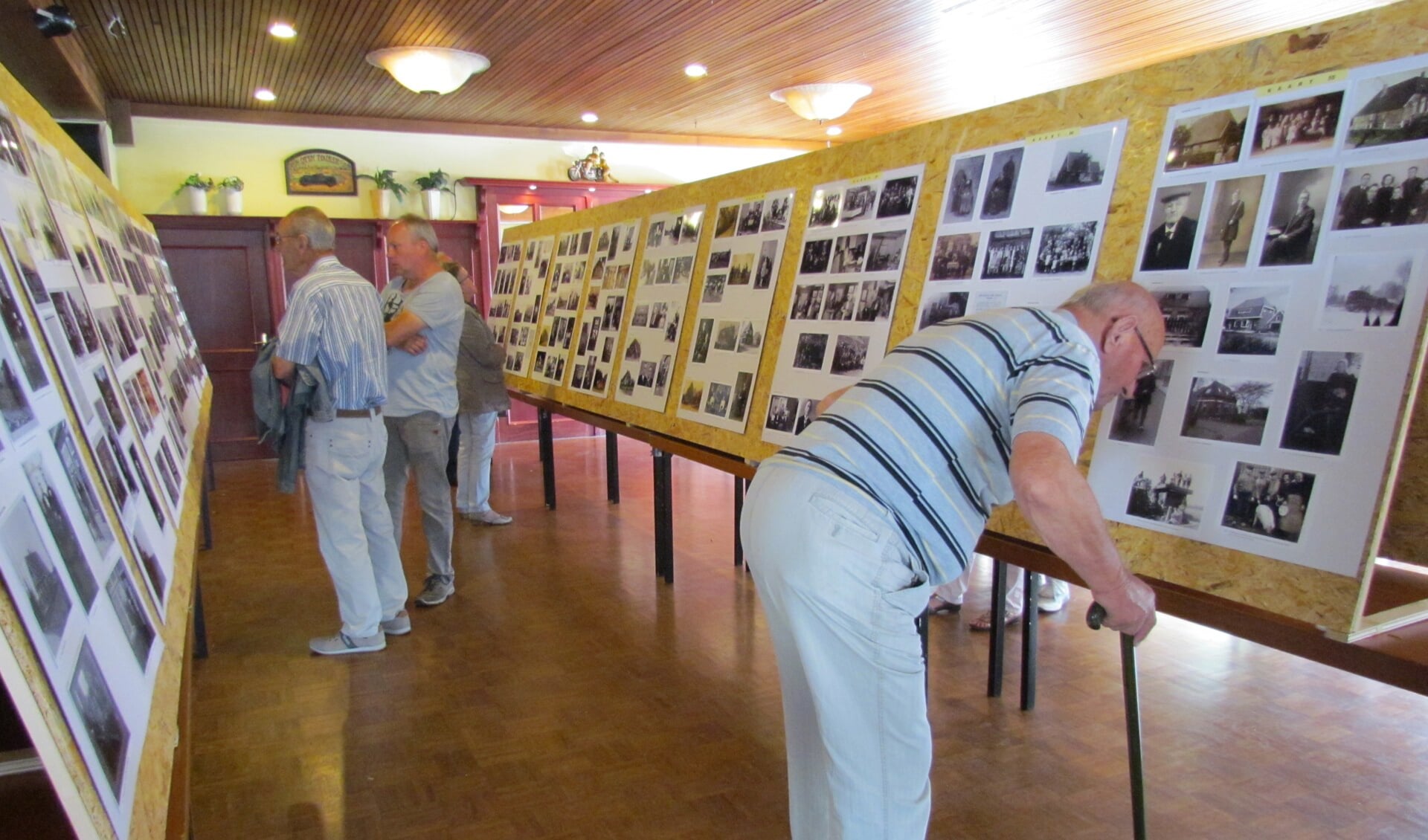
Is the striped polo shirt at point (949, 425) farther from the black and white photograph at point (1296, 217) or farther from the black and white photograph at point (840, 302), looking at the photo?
the black and white photograph at point (840, 302)

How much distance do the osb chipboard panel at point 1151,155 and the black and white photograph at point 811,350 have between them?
16 cm

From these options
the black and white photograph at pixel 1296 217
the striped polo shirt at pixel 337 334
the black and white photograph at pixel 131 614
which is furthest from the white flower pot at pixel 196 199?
the black and white photograph at pixel 1296 217

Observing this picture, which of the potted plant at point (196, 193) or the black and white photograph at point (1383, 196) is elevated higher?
the potted plant at point (196, 193)

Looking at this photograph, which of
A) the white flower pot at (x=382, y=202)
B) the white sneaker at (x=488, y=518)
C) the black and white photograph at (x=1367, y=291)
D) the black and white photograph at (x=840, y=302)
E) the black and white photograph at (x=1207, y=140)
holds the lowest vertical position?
the white sneaker at (x=488, y=518)

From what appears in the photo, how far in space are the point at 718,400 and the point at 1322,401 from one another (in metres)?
2.15

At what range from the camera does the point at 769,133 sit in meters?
9.77

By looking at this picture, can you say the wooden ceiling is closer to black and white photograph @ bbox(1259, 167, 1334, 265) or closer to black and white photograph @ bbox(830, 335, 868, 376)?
black and white photograph @ bbox(830, 335, 868, 376)

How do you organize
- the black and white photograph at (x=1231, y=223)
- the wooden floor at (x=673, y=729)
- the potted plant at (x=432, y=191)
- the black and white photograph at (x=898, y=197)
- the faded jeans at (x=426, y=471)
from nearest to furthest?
the black and white photograph at (x=1231, y=223), the wooden floor at (x=673, y=729), the black and white photograph at (x=898, y=197), the faded jeans at (x=426, y=471), the potted plant at (x=432, y=191)

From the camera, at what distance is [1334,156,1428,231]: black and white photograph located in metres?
1.53

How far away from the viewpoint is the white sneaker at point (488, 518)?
5.58 metres

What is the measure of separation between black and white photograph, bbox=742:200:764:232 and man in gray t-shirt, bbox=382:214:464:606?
124 cm

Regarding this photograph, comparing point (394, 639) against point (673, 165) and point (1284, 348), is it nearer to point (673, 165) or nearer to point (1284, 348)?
point (1284, 348)

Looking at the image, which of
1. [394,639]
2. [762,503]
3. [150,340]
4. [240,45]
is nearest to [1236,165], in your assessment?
[762,503]

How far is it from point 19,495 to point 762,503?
1.07m
